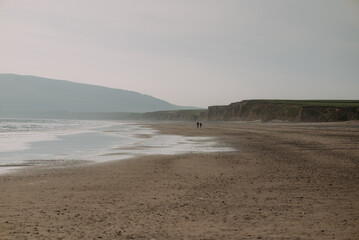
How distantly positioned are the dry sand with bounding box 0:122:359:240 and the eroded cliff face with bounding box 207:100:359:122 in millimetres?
61798

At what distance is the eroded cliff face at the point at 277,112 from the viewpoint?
224 ft

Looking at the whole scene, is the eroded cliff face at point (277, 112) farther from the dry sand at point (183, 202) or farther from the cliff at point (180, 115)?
the dry sand at point (183, 202)

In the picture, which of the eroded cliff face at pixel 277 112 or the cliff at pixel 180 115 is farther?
the cliff at pixel 180 115

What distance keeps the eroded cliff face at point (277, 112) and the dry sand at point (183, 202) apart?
6180 cm

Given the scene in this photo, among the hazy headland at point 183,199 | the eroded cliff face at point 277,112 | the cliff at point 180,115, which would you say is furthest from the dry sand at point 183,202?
the cliff at point 180,115

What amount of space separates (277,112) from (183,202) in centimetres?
8103

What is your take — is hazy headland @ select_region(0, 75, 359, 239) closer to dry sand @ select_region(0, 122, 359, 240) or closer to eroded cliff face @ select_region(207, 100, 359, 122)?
dry sand @ select_region(0, 122, 359, 240)

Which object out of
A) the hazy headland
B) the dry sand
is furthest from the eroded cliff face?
the dry sand

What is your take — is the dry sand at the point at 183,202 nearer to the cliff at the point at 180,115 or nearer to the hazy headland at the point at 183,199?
the hazy headland at the point at 183,199

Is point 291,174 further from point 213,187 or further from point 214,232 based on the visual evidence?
point 214,232

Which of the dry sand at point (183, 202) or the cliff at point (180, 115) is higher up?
the cliff at point (180, 115)

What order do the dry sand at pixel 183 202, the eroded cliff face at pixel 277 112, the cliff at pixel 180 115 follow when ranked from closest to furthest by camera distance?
the dry sand at pixel 183 202 → the eroded cliff face at pixel 277 112 → the cliff at pixel 180 115

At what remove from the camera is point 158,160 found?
50.8 feet

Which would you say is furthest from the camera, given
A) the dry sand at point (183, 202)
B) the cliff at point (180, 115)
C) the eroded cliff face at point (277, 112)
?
the cliff at point (180, 115)
